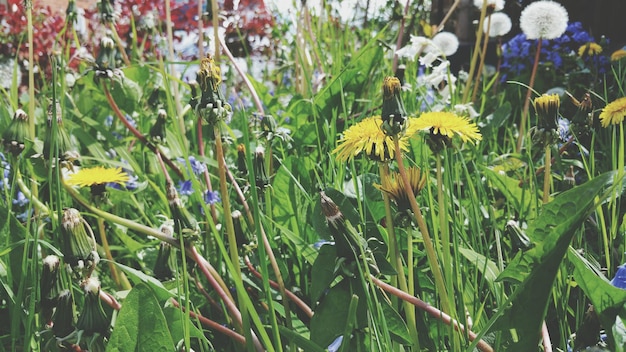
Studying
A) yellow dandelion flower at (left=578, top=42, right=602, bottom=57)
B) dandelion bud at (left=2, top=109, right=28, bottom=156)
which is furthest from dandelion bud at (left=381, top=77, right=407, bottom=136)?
yellow dandelion flower at (left=578, top=42, right=602, bottom=57)

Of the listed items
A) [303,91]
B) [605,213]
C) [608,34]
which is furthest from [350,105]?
[608,34]

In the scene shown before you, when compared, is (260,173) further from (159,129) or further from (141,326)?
(159,129)

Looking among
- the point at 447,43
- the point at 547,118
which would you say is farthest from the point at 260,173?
the point at 447,43

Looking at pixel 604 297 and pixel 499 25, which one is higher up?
pixel 499 25

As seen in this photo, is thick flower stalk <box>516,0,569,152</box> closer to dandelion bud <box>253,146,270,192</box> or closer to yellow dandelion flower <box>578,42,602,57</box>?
yellow dandelion flower <box>578,42,602,57</box>

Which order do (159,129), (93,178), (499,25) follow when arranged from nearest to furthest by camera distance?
1. (93,178)
2. (159,129)
3. (499,25)
